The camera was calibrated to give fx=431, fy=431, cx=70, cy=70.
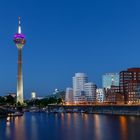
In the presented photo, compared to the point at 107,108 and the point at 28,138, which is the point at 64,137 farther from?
the point at 107,108

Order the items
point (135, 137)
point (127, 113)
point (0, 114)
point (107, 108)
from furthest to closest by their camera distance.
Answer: point (107, 108), point (127, 113), point (0, 114), point (135, 137)

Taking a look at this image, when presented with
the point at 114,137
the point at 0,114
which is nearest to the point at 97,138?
the point at 114,137

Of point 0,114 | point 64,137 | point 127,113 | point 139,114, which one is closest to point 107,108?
point 127,113

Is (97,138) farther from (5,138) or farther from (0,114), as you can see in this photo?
(0,114)

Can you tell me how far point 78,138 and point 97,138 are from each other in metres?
3.04

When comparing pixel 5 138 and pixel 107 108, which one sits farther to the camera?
pixel 107 108

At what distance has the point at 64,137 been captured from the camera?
236 ft

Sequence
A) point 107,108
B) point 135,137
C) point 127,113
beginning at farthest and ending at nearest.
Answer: point 107,108 → point 127,113 → point 135,137

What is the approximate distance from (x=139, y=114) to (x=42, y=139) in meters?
84.3

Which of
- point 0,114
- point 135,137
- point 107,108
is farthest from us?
point 107,108

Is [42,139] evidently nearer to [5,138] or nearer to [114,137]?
[5,138]

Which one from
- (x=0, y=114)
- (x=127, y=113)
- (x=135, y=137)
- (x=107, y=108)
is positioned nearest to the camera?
(x=135, y=137)

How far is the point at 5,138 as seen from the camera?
71312mm

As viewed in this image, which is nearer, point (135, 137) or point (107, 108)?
point (135, 137)
